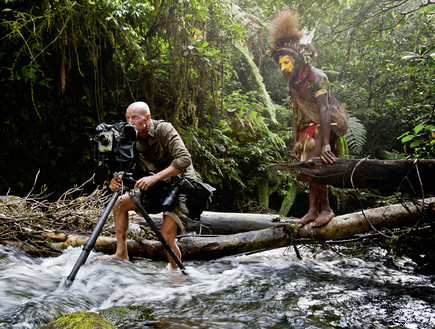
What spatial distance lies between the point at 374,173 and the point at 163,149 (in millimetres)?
2053

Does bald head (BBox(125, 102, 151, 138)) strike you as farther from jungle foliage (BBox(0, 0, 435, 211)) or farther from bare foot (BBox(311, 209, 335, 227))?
jungle foliage (BBox(0, 0, 435, 211))

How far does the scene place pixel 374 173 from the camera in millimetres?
2869

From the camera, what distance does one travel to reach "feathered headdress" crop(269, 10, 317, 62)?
3.64 m

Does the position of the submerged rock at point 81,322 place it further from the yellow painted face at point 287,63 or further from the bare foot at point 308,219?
the yellow painted face at point 287,63

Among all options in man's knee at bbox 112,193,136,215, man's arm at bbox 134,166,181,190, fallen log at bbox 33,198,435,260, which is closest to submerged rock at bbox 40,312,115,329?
man's arm at bbox 134,166,181,190

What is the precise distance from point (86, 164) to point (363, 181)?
15.2 feet

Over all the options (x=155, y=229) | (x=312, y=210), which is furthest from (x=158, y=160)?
(x=312, y=210)

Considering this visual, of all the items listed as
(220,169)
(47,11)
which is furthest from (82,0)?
(220,169)

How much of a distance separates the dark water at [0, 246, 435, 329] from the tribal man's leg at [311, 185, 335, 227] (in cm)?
54

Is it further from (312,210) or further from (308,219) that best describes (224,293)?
(312,210)

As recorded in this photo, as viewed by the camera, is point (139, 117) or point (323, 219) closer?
point (139, 117)

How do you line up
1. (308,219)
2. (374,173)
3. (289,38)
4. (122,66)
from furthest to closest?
(122,66), (289,38), (308,219), (374,173)

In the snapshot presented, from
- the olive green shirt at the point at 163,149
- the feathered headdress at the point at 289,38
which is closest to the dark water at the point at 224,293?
the olive green shirt at the point at 163,149

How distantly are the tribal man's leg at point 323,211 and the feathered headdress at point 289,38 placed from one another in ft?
5.18
